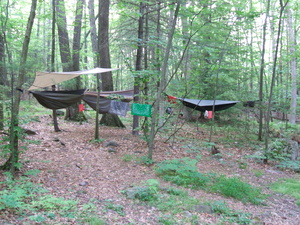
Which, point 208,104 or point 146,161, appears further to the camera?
point 208,104

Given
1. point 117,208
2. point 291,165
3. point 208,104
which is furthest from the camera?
point 208,104

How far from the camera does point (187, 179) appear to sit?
11.2 feet

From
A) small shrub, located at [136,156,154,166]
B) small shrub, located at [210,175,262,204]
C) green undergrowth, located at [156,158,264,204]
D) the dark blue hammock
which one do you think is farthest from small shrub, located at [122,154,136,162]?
the dark blue hammock

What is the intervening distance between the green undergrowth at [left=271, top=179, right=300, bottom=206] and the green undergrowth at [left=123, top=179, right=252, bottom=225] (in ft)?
4.09

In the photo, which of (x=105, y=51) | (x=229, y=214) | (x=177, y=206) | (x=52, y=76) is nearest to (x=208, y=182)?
(x=229, y=214)

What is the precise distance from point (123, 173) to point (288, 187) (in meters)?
2.58

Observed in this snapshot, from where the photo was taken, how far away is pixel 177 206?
2.61 m

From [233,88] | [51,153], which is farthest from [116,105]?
[233,88]

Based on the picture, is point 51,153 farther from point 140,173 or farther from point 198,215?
point 198,215

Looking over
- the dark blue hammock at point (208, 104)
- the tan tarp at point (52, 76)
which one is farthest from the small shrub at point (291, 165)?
the tan tarp at point (52, 76)

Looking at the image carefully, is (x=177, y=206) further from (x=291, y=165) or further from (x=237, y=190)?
(x=291, y=165)

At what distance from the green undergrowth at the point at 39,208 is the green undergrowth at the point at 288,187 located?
280 cm

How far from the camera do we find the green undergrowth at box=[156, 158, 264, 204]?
313cm

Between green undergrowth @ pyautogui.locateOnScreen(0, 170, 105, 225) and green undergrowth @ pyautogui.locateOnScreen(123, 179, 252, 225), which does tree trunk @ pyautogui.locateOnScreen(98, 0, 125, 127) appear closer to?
green undergrowth @ pyautogui.locateOnScreen(123, 179, 252, 225)
